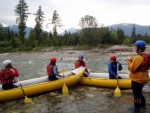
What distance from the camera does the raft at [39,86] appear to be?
725 centimetres

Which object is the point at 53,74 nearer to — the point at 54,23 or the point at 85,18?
the point at 85,18

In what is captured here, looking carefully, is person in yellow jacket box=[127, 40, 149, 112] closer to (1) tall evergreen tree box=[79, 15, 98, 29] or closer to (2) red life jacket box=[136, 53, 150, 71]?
(2) red life jacket box=[136, 53, 150, 71]

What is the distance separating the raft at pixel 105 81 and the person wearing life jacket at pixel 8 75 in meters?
3.23

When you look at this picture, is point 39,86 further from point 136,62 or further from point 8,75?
point 136,62

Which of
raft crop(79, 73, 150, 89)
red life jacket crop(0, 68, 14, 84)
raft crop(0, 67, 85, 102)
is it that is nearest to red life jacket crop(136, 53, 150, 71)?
raft crop(79, 73, 150, 89)

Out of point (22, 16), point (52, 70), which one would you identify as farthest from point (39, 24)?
point (52, 70)

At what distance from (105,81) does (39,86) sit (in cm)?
278

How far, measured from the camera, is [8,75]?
23.6 ft

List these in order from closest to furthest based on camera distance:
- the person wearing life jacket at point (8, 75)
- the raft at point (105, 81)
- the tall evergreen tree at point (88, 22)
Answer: the person wearing life jacket at point (8, 75)
the raft at point (105, 81)
the tall evergreen tree at point (88, 22)

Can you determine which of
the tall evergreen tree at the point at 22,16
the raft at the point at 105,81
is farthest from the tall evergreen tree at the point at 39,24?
the raft at the point at 105,81

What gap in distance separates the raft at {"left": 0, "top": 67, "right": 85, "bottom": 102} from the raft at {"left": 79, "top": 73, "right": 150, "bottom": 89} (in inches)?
16.1

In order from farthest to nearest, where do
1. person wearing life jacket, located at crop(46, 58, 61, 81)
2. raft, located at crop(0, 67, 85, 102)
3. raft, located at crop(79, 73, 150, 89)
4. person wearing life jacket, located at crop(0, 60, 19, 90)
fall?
1. person wearing life jacket, located at crop(46, 58, 61, 81)
2. raft, located at crop(79, 73, 150, 89)
3. raft, located at crop(0, 67, 85, 102)
4. person wearing life jacket, located at crop(0, 60, 19, 90)

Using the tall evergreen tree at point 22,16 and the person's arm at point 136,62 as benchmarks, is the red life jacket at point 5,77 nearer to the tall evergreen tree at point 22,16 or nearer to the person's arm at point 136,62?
the person's arm at point 136,62

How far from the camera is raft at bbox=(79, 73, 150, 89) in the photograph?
791 cm
